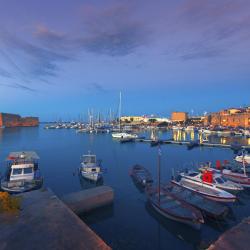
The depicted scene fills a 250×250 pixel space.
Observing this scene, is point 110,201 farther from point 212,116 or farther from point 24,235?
point 212,116

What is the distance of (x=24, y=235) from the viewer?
13977 millimetres

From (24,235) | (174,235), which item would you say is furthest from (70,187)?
(24,235)

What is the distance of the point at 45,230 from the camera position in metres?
14.7

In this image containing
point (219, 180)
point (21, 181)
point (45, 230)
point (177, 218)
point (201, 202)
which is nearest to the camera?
point (45, 230)

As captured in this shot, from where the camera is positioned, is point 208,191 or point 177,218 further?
point 208,191

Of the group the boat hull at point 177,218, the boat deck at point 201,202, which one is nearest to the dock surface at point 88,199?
the boat hull at point 177,218

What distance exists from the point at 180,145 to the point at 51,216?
70.9 meters

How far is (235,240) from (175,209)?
8604 millimetres

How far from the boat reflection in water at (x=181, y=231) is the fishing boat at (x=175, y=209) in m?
0.56

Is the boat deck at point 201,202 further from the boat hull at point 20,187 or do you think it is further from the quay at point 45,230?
the boat hull at point 20,187

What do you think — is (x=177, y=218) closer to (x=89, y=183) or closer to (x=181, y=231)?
(x=181, y=231)

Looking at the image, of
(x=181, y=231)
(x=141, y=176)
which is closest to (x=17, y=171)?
(x=141, y=176)

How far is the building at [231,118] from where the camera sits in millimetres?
155875

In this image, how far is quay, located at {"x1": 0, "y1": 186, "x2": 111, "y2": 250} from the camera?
12984mm
